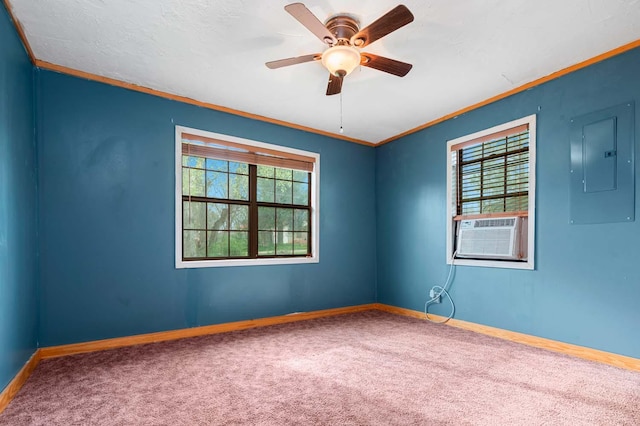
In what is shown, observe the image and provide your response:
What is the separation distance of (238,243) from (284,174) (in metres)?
1.11

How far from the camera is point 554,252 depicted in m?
2.99

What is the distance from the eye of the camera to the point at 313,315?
4.32 m

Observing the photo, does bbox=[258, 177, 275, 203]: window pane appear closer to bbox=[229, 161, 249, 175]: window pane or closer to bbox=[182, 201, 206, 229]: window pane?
bbox=[229, 161, 249, 175]: window pane

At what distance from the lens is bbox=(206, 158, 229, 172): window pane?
3.77 metres

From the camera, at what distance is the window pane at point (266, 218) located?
4109mm

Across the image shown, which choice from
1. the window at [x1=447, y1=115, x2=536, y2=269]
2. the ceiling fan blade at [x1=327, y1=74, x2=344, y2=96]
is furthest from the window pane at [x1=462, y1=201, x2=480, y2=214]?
the ceiling fan blade at [x1=327, y1=74, x2=344, y2=96]

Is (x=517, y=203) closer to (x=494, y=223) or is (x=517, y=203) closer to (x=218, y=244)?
(x=494, y=223)

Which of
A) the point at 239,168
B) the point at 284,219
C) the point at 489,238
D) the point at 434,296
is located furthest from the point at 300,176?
the point at 489,238

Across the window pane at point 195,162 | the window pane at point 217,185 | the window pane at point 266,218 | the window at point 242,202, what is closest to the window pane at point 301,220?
the window at point 242,202

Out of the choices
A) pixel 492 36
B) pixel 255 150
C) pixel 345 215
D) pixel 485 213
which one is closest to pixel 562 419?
pixel 485 213

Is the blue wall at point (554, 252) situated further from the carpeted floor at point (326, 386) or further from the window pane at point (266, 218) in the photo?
the window pane at point (266, 218)

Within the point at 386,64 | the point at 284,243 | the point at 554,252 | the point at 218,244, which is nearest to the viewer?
the point at 386,64

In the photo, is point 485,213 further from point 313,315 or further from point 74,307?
point 74,307

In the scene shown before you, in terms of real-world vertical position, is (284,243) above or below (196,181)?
below
